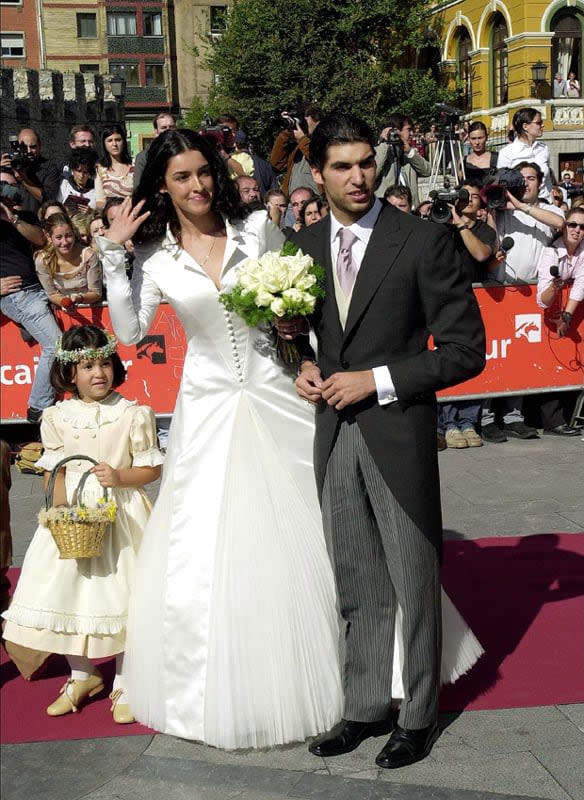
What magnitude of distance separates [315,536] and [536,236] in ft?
19.8

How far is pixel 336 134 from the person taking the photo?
3527mm

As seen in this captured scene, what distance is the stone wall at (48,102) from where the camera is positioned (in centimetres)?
3644

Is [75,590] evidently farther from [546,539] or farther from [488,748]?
[546,539]

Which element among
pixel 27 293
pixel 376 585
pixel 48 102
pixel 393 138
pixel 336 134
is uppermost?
pixel 48 102

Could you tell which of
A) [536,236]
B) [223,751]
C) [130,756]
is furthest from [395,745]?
[536,236]

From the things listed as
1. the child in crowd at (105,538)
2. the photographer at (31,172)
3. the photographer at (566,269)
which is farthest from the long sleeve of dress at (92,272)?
the child in crowd at (105,538)

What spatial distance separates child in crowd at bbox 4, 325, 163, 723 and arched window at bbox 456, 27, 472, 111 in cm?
3688

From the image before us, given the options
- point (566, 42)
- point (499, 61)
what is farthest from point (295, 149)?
point (499, 61)

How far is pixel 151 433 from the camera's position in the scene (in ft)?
14.1

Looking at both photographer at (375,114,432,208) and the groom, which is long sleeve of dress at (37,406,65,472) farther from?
photographer at (375,114,432,208)

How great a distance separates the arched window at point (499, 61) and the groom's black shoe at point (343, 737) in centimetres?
3538

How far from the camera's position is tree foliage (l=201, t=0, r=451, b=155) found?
35750mm

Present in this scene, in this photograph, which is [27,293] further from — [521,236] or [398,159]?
[521,236]

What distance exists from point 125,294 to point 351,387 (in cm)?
101
